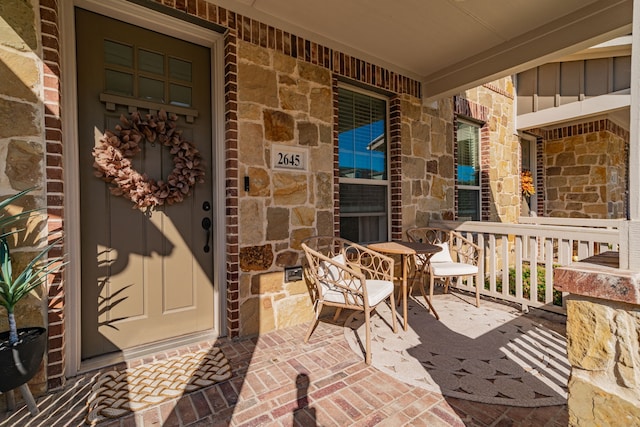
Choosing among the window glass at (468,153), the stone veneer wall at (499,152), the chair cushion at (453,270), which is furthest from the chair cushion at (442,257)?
the stone veneer wall at (499,152)

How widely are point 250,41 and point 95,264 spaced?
6.91ft

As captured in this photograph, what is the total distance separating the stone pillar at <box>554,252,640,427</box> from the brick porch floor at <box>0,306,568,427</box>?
2.86ft

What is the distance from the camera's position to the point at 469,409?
1638mm

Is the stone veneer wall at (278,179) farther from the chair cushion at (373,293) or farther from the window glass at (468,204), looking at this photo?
the window glass at (468,204)

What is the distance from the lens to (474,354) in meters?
2.23

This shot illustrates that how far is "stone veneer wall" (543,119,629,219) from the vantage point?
18.4 feet

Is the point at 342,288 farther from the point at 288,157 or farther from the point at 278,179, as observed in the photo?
the point at 288,157

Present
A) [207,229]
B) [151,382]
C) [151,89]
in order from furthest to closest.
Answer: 1. [207,229]
2. [151,89]
3. [151,382]

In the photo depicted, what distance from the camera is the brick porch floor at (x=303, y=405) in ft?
5.10

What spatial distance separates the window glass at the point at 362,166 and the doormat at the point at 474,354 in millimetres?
958

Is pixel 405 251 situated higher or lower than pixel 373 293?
higher

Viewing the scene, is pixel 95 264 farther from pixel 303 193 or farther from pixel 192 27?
pixel 192 27

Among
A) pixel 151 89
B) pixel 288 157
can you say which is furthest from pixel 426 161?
pixel 151 89

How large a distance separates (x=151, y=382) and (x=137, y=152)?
1.58 m
